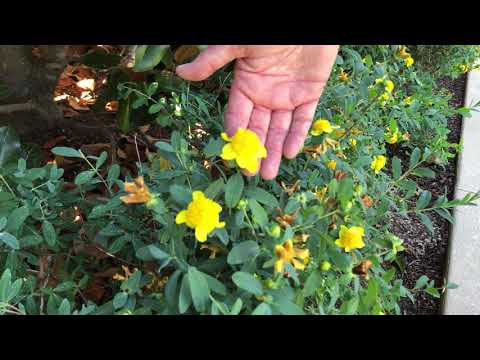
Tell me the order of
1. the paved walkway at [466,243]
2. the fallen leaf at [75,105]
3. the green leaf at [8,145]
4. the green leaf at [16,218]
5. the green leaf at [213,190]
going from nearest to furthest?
the green leaf at [213,190] → the green leaf at [16,218] → the green leaf at [8,145] → the paved walkway at [466,243] → the fallen leaf at [75,105]

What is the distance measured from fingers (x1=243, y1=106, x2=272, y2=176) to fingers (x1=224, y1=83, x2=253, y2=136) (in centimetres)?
1

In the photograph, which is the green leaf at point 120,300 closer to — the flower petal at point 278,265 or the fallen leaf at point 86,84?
the flower petal at point 278,265

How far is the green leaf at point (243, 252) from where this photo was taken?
74cm

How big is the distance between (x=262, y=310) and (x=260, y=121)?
45cm

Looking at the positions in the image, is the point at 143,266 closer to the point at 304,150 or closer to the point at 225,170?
the point at 225,170

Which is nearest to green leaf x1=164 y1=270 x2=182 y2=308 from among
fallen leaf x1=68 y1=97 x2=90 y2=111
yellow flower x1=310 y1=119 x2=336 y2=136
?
yellow flower x1=310 y1=119 x2=336 y2=136

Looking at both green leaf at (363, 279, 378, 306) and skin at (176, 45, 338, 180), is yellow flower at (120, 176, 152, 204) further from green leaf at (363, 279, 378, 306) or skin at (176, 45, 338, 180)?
green leaf at (363, 279, 378, 306)

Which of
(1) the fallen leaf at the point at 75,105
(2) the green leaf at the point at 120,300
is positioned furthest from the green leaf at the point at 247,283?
(1) the fallen leaf at the point at 75,105

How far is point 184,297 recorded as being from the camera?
0.70m

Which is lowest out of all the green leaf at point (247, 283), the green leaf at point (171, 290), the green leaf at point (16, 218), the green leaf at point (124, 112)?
the green leaf at point (124, 112)

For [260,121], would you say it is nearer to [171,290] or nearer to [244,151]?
[244,151]

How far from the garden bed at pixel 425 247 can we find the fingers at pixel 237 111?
2.87ft

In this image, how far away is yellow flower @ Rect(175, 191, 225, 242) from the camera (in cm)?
73

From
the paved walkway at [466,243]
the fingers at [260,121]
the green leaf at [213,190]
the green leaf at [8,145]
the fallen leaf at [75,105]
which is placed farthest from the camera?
the fallen leaf at [75,105]
